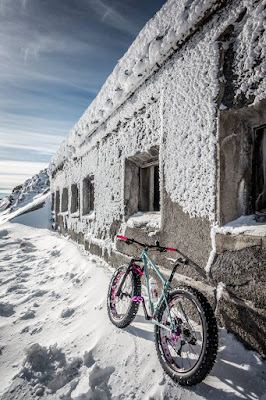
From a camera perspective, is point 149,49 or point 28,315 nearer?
point 28,315

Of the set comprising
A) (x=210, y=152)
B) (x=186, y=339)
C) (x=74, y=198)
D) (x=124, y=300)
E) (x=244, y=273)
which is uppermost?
(x=210, y=152)

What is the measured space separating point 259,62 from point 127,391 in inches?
109

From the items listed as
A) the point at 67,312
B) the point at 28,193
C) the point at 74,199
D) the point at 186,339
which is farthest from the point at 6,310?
the point at 28,193

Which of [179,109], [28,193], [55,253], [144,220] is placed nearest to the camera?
[179,109]

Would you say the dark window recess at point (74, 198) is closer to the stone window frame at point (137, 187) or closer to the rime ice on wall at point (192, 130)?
the stone window frame at point (137, 187)

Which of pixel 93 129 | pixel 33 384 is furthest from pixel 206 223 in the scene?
pixel 93 129

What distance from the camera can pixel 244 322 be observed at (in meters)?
2.00

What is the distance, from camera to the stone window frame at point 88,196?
659 cm

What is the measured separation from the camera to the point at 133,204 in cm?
414

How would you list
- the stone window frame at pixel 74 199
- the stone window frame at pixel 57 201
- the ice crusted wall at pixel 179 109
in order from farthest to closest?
the stone window frame at pixel 57 201 < the stone window frame at pixel 74 199 < the ice crusted wall at pixel 179 109

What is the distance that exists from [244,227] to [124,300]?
1.65m

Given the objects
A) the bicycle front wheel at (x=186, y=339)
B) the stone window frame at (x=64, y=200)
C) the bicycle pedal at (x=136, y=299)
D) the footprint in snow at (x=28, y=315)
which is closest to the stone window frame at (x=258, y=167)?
the bicycle front wheel at (x=186, y=339)

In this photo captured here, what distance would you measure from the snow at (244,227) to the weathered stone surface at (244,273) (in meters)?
0.14

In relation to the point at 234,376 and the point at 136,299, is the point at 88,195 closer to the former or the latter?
the point at 136,299
